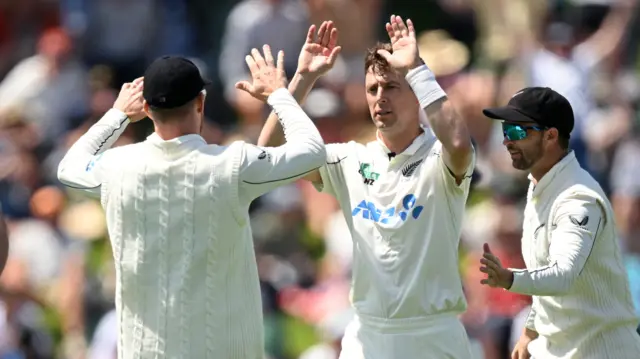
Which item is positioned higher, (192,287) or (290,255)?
(192,287)

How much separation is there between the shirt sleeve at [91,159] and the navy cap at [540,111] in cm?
182

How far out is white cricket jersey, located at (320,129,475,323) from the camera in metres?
7.00

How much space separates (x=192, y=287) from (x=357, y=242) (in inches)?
36.8

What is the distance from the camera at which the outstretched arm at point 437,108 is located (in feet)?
22.4

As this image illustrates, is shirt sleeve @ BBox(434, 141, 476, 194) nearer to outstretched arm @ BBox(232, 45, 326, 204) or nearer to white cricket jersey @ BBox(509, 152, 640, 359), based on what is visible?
white cricket jersey @ BBox(509, 152, 640, 359)

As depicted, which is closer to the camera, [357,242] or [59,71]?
[357,242]

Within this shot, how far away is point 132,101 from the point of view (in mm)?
7270

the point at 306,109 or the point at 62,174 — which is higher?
the point at 62,174

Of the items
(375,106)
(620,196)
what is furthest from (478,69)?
(375,106)

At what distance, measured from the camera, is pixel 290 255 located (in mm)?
11938

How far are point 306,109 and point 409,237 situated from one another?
5.94m

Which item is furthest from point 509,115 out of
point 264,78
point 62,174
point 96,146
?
point 62,174

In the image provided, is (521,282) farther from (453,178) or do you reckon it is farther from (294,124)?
(294,124)

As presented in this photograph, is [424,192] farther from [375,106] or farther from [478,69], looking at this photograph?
[478,69]
